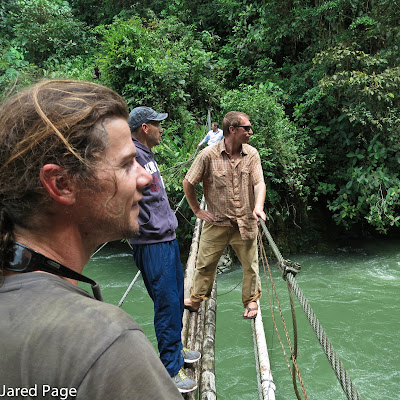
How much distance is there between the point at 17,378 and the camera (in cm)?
43

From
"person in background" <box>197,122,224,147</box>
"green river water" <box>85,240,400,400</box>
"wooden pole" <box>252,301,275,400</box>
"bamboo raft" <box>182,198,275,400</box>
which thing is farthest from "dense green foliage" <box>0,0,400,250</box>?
"wooden pole" <box>252,301,275,400</box>

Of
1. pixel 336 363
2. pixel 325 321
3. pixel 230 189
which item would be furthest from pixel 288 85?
pixel 336 363

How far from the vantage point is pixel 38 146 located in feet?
1.80

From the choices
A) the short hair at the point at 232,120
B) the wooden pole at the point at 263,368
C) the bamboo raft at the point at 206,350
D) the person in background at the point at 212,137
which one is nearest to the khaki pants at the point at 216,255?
the bamboo raft at the point at 206,350

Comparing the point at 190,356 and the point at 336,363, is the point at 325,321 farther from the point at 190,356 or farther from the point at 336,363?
the point at 336,363

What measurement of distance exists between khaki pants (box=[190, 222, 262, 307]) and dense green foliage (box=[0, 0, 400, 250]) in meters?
2.97

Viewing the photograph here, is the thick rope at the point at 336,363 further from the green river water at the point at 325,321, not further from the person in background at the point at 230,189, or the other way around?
the green river water at the point at 325,321

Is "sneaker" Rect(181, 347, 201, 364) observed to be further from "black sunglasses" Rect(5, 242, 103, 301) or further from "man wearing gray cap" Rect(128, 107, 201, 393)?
"black sunglasses" Rect(5, 242, 103, 301)

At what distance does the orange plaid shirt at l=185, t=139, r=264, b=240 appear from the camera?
8.31ft

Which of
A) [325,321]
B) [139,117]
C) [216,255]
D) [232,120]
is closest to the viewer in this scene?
[139,117]

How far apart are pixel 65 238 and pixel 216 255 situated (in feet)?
6.91

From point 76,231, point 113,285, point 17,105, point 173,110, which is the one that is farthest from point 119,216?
point 173,110

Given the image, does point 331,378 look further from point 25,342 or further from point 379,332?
point 25,342

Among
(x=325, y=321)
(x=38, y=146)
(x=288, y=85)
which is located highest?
(x=288, y=85)
